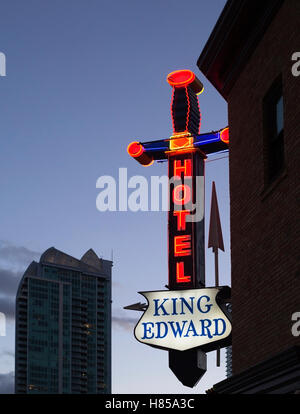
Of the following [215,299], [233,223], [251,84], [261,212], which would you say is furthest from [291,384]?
[215,299]

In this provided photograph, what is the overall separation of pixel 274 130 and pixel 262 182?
3.82ft

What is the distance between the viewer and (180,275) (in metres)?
34.0

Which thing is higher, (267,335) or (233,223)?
(233,223)

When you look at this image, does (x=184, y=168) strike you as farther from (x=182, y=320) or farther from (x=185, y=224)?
(x=182, y=320)

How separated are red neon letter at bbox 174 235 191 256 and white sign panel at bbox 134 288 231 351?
2225mm

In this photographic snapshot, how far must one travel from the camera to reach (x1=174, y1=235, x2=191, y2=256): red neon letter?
113ft

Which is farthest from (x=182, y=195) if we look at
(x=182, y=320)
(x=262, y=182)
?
(x=262, y=182)

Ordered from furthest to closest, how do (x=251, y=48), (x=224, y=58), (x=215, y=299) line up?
(x=215, y=299) < (x=224, y=58) < (x=251, y=48)

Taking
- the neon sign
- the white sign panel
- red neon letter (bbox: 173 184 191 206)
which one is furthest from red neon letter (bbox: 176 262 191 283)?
red neon letter (bbox: 173 184 191 206)

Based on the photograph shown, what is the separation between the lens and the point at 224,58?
819 inches

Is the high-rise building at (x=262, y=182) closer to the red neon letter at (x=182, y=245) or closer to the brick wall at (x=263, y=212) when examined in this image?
the brick wall at (x=263, y=212)

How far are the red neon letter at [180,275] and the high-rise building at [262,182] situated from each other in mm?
13408
